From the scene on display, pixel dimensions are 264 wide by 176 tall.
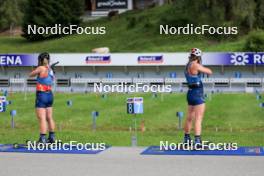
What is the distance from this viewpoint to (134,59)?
51.1m

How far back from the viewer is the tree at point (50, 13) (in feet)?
262

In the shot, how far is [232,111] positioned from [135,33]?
4989 centimetres

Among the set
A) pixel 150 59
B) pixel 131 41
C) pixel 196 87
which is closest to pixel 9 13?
pixel 131 41

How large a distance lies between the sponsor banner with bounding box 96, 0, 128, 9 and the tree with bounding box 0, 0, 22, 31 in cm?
1284

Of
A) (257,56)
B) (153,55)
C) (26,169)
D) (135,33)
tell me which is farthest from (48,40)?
(26,169)

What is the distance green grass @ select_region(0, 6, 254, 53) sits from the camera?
62856mm

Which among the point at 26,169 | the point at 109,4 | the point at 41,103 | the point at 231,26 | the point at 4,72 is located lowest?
the point at 26,169

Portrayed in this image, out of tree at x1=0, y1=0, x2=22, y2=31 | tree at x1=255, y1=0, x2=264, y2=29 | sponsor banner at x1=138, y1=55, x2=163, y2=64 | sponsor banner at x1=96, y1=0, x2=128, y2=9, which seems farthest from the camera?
sponsor banner at x1=96, y1=0, x2=128, y2=9

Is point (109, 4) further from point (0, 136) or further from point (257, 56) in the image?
point (0, 136)

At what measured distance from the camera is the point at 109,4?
314 ft

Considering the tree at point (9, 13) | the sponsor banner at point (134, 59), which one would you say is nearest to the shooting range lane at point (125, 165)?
the sponsor banner at point (134, 59)

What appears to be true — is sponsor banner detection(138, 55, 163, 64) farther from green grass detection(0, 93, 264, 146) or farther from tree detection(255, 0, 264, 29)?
green grass detection(0, 93, 264, 146)

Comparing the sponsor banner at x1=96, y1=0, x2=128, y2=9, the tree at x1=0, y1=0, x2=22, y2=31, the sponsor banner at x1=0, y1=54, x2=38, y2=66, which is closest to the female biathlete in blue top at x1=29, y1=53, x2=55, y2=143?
the sponsor banner at x1=0, y1=54, x2=38, y2=66

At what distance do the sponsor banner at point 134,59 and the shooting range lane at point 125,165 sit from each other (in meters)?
38.0
